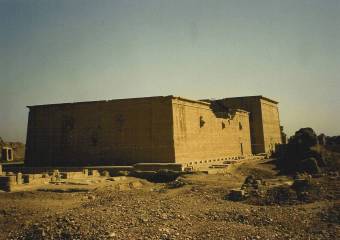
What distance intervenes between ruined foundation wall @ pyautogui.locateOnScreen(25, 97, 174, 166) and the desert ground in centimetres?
697

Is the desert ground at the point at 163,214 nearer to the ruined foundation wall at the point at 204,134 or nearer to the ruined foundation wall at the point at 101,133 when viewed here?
the ruined foundation wall at the point at 101,133

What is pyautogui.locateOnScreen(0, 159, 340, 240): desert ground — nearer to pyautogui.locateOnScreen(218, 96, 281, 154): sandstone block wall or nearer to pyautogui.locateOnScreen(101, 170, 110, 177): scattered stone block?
pyautogui.locateOnScreen(101, 170, 110, 177): scattered stone block

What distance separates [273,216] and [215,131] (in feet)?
56.3

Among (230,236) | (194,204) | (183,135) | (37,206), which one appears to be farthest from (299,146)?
(37,206)

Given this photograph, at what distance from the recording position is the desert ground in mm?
9461

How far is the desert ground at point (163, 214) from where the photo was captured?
9.46m

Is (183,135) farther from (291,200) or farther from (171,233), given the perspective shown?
(171,233)

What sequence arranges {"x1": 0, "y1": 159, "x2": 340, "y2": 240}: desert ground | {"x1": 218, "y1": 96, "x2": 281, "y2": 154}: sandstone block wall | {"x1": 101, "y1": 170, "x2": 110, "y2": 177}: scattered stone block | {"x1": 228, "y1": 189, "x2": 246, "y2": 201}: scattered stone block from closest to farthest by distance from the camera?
{"x1": 0, "y1": 159, "x2": 340, "y2": 240}: desert ground
{"x1": 228, "y1": 189, "x2": 246, "y2": 201}: scattered stone block
{"x1": 101, "y1": 170, "x2": 110, "y2": 177}: scattered stone block
{"x1": 218, "y1": 96, "x2": 281, "y2": 154}: sandstone block wall

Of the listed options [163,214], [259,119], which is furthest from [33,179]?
[259,119]

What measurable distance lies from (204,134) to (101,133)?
7382 millimetres

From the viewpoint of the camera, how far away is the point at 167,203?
12148mm

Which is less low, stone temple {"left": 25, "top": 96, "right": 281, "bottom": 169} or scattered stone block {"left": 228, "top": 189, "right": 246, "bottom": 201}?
stone temple {"left": 25, "top": 96, "right": 281, "bottom": 169}

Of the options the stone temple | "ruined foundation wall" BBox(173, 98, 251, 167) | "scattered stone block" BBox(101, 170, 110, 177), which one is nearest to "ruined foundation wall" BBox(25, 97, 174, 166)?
the stone temple

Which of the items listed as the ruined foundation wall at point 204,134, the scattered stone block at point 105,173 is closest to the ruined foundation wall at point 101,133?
the ruined foundation wall at point 204,134
